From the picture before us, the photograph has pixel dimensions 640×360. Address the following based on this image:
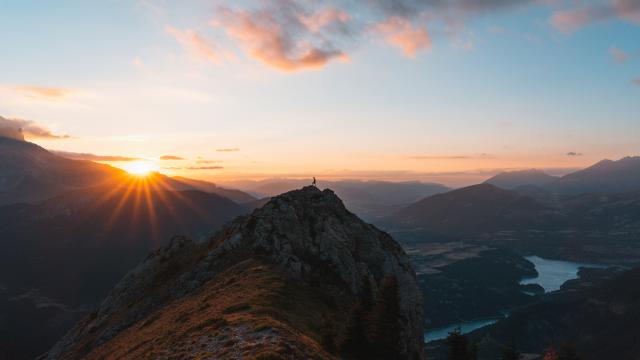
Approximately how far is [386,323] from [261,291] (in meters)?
20.3

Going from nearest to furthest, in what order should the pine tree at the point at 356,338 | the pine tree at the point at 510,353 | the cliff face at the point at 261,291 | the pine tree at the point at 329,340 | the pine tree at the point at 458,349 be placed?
the cliff face at the point at 261,291, the pine tree at the point at 329,340, the pine tree at the point at 356,338, the pine tree at the point at 458,349, the pine tree at the point at 510,353

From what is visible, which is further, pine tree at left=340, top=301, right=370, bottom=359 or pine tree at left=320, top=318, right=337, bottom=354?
pine tree at left=340, top=301, right=370, bottom=359

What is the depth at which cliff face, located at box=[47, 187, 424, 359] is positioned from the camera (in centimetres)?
4553

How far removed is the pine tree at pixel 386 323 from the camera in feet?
161

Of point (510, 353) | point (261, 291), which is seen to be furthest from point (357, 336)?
point (510, 353)

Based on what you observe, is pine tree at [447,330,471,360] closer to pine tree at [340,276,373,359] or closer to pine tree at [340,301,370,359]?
pine tree at [340,276,373,359]

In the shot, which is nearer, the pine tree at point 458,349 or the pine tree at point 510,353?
the pine tree at point 458,349

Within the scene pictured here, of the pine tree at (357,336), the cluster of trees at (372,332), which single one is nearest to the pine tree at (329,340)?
the cluster of trees at (372,332)

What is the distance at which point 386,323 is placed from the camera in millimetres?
49719

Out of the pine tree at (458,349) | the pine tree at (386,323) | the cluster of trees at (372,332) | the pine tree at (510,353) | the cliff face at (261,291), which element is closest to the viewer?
the cliff face at (261,291)

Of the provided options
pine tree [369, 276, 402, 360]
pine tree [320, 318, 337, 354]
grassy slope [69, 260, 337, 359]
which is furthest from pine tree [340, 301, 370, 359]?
grassy slope [69, 260, 337, 359]

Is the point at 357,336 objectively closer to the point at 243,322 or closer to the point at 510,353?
the point at 243,322

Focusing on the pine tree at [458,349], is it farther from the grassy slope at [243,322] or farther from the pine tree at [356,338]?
the pine tree at [356,338]

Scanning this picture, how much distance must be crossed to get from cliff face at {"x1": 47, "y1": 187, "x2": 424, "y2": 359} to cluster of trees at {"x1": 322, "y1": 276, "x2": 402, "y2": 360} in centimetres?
108
